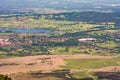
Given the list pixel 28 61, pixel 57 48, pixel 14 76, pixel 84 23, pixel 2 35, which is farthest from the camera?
pixel 84 23

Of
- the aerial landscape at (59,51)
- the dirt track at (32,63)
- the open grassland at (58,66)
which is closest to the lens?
the open grassland at (58,66)

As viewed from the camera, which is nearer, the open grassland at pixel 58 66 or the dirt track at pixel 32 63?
the open grassland at pixel 58 66

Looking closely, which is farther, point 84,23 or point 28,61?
point 84,23

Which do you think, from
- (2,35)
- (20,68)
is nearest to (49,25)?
(2,35)

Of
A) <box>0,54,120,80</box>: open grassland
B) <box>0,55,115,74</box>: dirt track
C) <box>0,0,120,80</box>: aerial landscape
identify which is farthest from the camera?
<box>0,55,115,74</box>: dirt track

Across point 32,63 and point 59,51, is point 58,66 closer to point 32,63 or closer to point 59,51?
point 32,63

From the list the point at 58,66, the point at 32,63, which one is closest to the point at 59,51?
the point at 32,63

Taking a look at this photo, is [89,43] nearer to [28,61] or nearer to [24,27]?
[28,61]

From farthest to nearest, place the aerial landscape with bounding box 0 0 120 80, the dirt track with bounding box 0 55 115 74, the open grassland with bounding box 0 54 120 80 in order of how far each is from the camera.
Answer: the dirt track with bounding box 0 55 115 74, the aerial landscape with bounding box 0 0 120 80, the open grassland with bounding box 0 54 120 80
